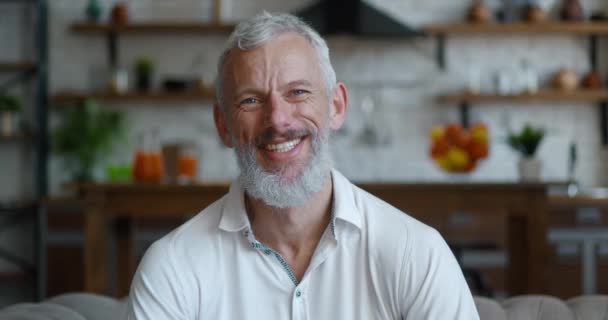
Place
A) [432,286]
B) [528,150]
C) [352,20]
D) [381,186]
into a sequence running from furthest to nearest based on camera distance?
[352,20] < [528,150] < [381,186] < [432,286]

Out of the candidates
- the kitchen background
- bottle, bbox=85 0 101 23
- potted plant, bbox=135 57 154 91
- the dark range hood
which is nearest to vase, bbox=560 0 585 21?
the kitchen background

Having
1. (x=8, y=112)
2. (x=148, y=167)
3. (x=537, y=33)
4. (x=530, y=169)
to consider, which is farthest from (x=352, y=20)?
(x=8, y=112)

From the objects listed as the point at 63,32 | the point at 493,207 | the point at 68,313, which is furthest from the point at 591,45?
the point at 68,313

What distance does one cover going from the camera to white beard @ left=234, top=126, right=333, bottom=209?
154cm

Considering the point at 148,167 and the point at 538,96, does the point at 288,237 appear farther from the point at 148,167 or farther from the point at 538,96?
the point at 538,96

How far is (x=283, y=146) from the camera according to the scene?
5.04ft

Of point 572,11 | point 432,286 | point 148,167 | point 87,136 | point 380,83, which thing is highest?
point 572,11

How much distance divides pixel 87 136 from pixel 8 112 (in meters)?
0.57

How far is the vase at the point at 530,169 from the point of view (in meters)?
4.00

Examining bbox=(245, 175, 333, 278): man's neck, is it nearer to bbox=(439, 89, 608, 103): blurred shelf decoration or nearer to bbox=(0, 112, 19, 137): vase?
bbox=(439, 89, 608, 103): blurred shelf decoration

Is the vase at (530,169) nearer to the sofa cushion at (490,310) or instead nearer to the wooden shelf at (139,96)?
the wooden shelf at (139,96)

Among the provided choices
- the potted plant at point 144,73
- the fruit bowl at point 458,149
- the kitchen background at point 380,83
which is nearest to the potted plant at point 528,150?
the fruit bowl at point 458,149

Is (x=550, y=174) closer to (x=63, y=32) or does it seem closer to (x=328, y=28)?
(x=328, y=28)

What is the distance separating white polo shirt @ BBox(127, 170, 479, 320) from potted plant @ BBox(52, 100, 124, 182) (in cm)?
398
